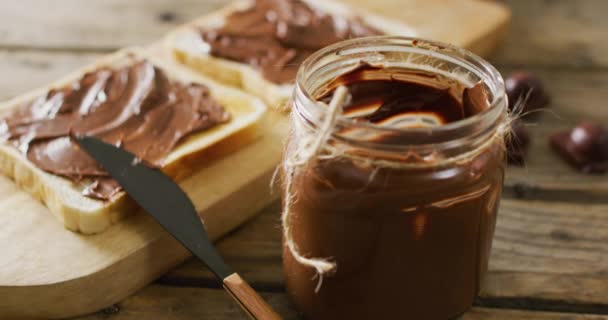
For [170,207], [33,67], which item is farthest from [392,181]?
[33,67]

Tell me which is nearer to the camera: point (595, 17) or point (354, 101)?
point (354, 101)

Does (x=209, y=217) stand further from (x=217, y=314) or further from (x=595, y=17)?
(x=595, y=17)

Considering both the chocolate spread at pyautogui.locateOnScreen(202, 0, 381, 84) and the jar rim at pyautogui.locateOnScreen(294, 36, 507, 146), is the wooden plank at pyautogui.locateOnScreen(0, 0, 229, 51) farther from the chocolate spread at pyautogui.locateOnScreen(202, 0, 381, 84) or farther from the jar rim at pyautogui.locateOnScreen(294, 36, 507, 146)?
the jar rim at pyautogui.locateOnScreen(294, 36, 507, 146)

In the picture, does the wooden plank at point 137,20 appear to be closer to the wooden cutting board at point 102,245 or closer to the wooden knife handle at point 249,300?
the wooden cutting board at point 102,245

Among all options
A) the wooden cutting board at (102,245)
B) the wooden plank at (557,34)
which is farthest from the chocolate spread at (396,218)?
the wooden plank at (557,34)

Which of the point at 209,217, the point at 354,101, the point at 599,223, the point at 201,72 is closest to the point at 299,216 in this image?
the point at 354,101

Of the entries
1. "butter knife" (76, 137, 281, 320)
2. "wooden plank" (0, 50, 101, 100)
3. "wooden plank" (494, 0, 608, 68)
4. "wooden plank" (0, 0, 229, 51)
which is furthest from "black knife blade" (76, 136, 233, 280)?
"wooden plank" (494, 0, 608, 68)
